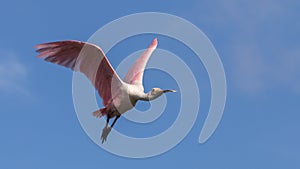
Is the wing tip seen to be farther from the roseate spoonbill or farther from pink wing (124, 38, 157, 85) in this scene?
the roseate spoonbill

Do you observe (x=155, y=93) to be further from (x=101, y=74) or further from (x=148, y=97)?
(x=101, y=74)

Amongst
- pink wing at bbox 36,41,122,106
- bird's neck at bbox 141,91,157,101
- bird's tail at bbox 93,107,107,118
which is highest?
pink wing at bbox 36,41,122,106

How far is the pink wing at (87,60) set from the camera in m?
16.3

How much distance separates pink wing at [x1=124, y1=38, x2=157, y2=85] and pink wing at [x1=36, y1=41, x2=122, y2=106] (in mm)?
835

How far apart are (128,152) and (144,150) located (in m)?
0.45

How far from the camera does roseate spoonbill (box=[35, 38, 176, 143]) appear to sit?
16.2 m

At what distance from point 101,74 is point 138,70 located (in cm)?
159

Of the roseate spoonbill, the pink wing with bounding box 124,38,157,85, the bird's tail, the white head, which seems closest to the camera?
the white head

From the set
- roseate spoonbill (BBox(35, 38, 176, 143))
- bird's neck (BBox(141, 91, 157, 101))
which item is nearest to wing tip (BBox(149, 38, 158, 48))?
roseate spoonbill (BBox(35, 38, 176, 143))

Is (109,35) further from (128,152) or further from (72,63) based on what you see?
(128,152)

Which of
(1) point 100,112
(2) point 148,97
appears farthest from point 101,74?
(2) point 148,97

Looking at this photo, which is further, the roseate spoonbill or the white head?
the roseate spoonbill

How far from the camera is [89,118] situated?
16.7 meters

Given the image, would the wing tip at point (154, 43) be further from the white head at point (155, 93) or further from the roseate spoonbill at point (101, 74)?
the white head at point (155, 93)
